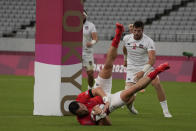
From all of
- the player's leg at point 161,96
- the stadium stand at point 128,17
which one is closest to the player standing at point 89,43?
the player's leg at point 161,96

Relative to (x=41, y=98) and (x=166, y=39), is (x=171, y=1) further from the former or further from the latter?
(x=41, y=98)

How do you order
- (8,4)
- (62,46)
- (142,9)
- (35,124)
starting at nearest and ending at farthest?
(35,124) < (62,46) < (142,9) < (8,4)

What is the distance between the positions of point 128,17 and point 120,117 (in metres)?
20.9

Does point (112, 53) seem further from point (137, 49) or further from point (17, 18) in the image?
point (17, 18)

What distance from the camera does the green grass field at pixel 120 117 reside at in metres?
8.84

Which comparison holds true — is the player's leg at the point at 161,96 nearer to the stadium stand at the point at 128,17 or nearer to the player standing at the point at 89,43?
the player standing at the point at 89,43

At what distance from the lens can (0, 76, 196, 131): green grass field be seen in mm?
8836

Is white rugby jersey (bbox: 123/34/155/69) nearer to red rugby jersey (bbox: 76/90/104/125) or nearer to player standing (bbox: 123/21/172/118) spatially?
player standing (bbox: 123/21/172/118)

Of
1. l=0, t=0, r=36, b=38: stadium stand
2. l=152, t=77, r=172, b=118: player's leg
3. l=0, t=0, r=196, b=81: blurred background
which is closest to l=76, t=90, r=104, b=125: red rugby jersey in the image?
l=152, t=77, r=172, b=118: player's leg

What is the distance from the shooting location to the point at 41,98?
1082 centimetres

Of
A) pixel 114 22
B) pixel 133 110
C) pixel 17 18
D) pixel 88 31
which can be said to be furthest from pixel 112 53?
pixel 17 18

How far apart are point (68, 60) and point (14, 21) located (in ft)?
77.3

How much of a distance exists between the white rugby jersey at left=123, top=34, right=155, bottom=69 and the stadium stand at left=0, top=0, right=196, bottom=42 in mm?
16847

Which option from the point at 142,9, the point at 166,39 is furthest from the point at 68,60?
the point at 142,9
